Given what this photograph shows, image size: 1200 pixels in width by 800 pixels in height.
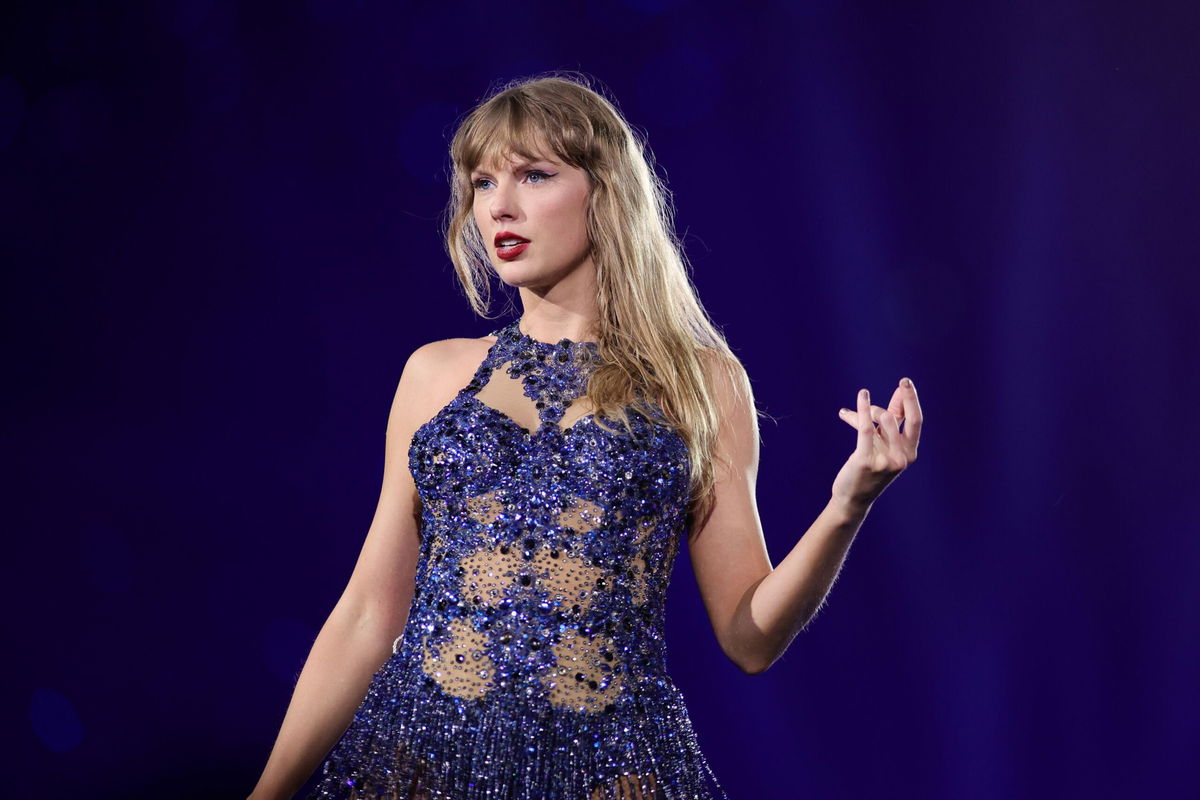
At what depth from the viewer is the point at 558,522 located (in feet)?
4.59

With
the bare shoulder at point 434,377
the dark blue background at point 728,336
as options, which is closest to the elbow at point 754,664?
the bare shoulder at point 434,377

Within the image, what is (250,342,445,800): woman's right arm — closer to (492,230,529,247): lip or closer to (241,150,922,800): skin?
(241,150,922,800): skin

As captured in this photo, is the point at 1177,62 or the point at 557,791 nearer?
the point at 557,791

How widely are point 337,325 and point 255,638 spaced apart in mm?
617

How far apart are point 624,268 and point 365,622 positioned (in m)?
0.55

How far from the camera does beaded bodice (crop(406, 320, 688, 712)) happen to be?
1356 millimetres

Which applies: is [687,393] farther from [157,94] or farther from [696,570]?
[157,94]

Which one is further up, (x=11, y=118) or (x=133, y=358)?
(x=11, y=118)

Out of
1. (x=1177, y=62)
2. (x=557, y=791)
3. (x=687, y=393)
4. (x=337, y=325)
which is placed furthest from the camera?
(x=337, y=325)

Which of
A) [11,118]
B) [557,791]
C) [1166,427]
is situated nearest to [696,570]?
[557,791]

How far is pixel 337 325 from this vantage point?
7.79ft

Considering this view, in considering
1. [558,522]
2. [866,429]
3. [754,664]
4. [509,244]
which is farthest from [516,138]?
[754,664]

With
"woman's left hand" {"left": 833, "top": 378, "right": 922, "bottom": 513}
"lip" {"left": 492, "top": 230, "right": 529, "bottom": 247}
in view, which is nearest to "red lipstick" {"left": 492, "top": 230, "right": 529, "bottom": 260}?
"lip" {"left": 492, "top": 230, "right": 529, "bottom": 247}

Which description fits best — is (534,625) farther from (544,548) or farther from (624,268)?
(624,268)
